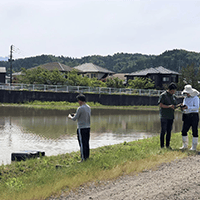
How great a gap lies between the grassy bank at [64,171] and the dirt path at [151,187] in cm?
29

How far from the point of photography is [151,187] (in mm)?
4656

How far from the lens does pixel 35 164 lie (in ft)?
22.5

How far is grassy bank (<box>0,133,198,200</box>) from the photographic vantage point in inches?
193

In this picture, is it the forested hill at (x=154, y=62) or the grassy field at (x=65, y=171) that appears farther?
the forested hill at (x=154, y=62)

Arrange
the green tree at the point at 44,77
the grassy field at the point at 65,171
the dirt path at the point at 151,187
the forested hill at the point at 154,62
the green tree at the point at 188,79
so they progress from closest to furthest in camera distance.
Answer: the dirt path at the point at 151,187
the grassy field at the point at 65,171
the green tree at the point at 44,77
the green tree at the point at 188,79
the forested hill at the point at 154,62

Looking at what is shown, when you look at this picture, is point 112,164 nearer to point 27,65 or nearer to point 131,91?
point 131,91

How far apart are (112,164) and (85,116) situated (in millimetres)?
1300

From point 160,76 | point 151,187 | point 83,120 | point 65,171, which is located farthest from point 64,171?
point 160,76

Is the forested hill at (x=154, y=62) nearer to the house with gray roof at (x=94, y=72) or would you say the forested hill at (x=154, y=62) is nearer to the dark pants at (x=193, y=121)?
the house with gray roof at (x=94, y=72)

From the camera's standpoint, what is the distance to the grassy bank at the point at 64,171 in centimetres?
489

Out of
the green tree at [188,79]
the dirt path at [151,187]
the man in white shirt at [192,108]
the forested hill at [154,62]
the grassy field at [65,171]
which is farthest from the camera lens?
the forested hill at [154,62]

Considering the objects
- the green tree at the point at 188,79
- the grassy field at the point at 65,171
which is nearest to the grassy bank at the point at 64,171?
the grassy field at the point at 65,171

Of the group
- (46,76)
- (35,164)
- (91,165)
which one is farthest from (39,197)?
(46,76)

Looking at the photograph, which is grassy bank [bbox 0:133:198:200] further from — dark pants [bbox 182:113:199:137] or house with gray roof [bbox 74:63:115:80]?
house with gray roof [bbox 74:63:115:80]
